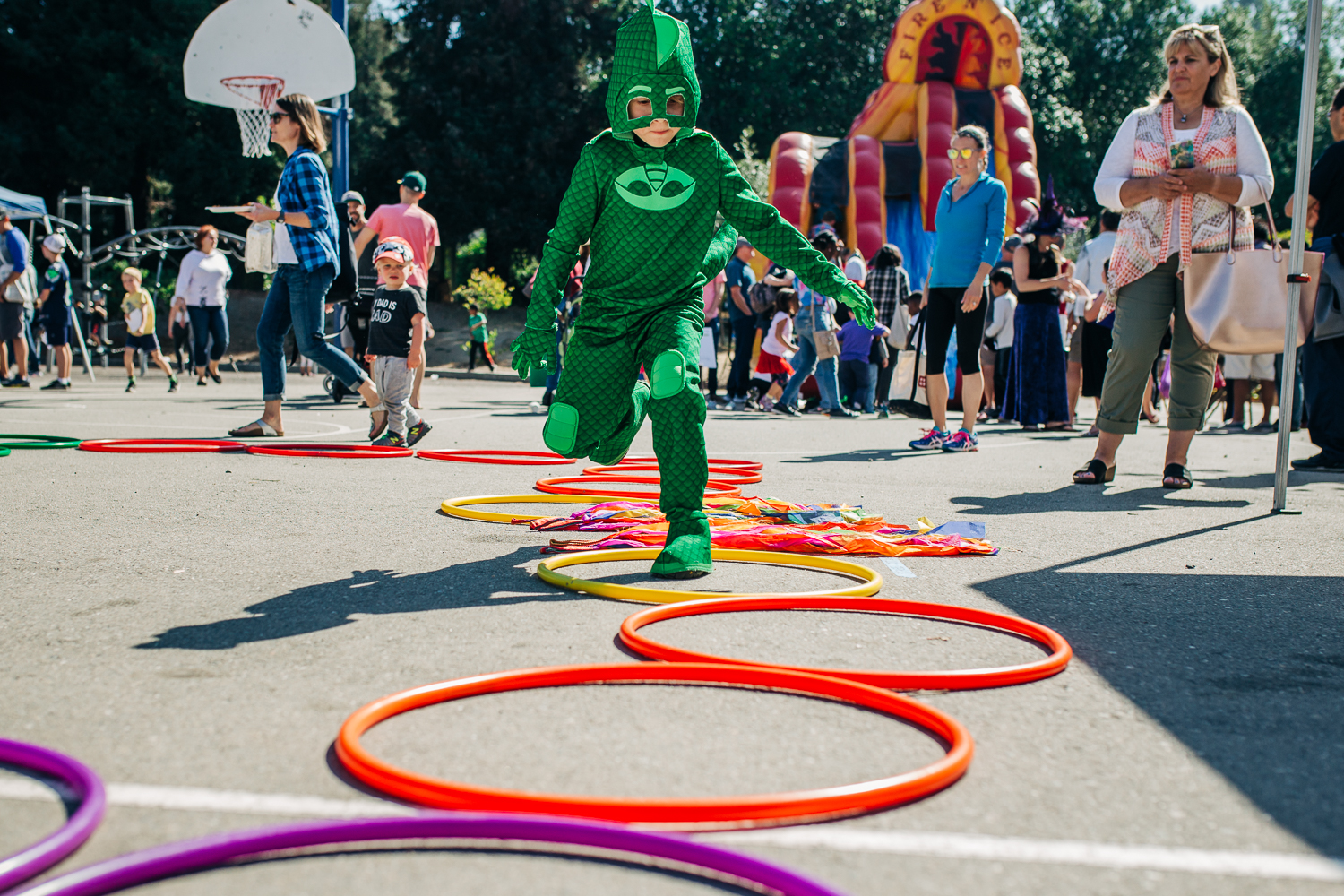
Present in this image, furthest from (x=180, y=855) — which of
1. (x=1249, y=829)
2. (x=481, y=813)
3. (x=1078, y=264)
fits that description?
(x=1078, y=264)

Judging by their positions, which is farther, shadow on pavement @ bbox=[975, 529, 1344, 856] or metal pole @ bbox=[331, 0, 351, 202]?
metal pole @ bbox=[331, 0, 351, 202]

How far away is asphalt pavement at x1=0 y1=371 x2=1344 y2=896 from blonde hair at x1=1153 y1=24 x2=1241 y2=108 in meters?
2.23

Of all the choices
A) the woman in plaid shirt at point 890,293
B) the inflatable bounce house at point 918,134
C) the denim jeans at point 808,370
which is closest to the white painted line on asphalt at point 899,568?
the denim jeans at point 808,370

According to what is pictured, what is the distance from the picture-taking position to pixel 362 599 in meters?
3.83

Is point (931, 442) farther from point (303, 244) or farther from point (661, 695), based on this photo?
point (661, 695)

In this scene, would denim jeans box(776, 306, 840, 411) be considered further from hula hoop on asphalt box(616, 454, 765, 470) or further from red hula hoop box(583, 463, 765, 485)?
red hula hoop box(583, 463, 765, 485)

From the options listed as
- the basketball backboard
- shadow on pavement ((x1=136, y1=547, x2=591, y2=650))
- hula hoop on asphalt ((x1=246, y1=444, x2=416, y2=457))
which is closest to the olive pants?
shadow on pavement ((x1=136, y1=547, x2=591, y2=650))

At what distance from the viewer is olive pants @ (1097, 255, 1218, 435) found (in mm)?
6863

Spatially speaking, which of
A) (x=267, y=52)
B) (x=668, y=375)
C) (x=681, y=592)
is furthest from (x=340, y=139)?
(x=681, y=592)

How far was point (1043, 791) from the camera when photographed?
2.25 meters

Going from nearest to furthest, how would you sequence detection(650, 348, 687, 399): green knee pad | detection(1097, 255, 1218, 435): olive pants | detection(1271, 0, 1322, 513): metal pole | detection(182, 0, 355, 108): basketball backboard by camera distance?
detection(650, 348, 687, 399): green knee pad, detection(1271, 0, 1322, 513): metal pole, detection(1097, 255, 1218, 435): olive pants, detection(182, 0, 355, 108): basketball backboard

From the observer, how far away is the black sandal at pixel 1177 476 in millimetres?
7211

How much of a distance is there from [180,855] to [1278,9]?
66595 millimetres

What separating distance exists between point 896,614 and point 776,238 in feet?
5.24
